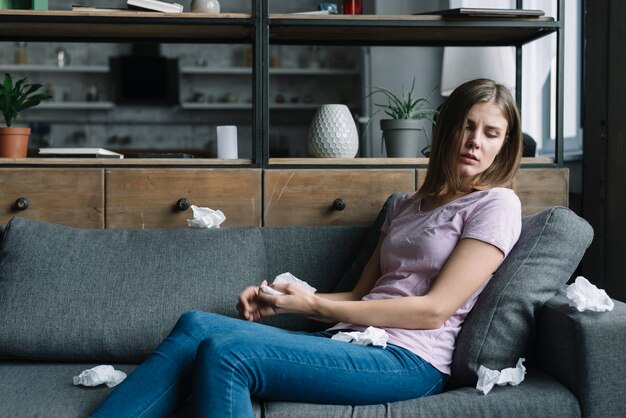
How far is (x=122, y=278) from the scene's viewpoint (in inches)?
78.1

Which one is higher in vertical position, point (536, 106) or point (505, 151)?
point (536, 106)

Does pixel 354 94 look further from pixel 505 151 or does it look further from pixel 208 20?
pixel 505 151

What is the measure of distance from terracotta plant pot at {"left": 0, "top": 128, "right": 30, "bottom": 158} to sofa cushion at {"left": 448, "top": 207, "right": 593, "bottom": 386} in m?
1.48

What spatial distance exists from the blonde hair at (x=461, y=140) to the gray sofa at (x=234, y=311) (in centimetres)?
15

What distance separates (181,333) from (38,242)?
65 centimetres

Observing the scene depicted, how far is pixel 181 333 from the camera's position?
1.59 meters

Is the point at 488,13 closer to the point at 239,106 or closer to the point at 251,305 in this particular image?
the point at 251,305

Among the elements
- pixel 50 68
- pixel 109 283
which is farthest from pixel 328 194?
pixel 50 68

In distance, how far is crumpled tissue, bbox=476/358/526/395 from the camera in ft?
5.15

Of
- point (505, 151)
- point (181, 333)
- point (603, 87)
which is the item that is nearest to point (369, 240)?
point (505, 151)

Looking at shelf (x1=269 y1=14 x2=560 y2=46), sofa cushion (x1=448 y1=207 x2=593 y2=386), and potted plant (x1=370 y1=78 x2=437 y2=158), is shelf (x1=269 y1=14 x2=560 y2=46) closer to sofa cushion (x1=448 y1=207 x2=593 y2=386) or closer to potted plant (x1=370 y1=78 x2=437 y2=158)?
potted plant (x1=370 y1=78 x2=437 y2=158)

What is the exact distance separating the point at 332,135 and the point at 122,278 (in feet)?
2.64

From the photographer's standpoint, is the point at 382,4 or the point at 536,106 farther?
the point at 382,4

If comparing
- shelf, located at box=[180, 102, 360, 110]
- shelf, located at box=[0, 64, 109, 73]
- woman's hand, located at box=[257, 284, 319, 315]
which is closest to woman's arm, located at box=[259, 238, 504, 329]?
woman's hand, located at box=[257, 284, 319, 315]
